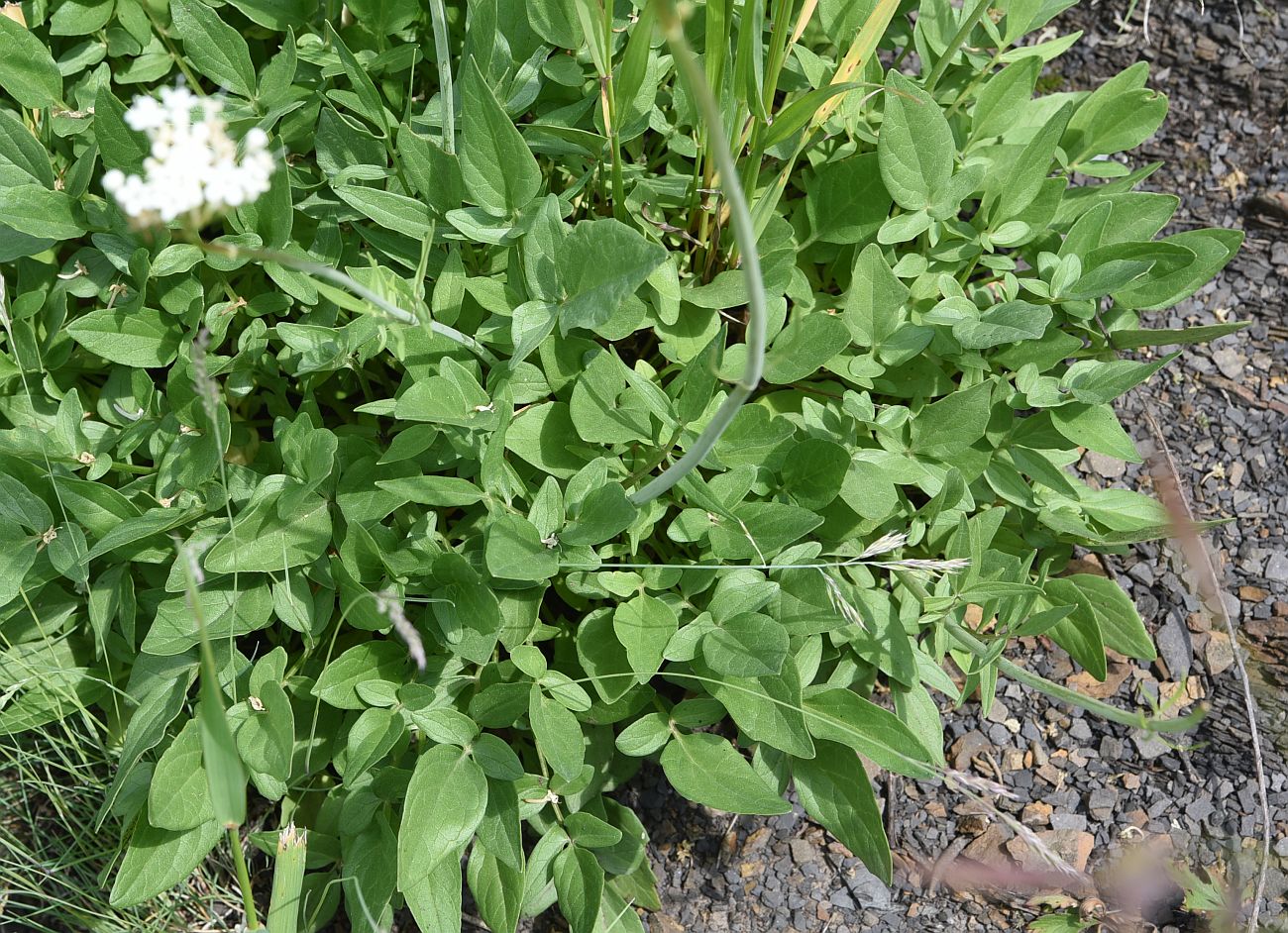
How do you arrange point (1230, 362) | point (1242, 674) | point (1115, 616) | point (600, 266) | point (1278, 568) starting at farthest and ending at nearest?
point (1230, 362)
point (1278, 568)
point (1242, 674)
point (1115, 616)
point (600, 266)

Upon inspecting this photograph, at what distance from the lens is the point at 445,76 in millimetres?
1746

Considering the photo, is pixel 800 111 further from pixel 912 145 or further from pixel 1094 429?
pixel 1094 429

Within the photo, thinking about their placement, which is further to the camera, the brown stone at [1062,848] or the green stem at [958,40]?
the brown stone at [1062,848]

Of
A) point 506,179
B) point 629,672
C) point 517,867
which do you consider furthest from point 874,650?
point 506,179

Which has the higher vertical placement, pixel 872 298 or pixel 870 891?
pixel 872 298

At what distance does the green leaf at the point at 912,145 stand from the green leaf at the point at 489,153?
0.66m

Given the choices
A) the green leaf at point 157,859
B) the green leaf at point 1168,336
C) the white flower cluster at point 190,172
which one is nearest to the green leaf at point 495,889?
the green leaf at point 157,859

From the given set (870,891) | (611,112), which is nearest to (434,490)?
(611,112)

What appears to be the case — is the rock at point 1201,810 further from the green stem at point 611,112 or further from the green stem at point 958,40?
the green stem at point 611,112

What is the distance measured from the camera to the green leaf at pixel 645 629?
169 cm

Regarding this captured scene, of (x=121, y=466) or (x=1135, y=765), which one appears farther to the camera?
(x=1135, y=765)

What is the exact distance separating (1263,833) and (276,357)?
229 centimetres

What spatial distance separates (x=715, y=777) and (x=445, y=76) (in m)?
1.35

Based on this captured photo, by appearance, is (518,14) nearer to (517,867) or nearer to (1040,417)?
(1040,417)
